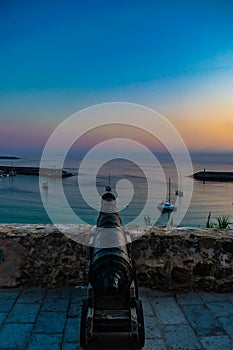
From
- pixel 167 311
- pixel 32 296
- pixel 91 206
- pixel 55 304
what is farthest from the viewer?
pixel 91 206

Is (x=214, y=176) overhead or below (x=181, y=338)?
overhead

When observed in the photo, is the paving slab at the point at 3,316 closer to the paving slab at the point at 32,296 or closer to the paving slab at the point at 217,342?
the paving slab at the point at 32,296

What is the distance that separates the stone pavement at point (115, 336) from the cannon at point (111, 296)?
180 millimetres

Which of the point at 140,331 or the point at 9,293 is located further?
the point at 9,293

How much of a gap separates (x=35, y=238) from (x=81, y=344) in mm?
1443

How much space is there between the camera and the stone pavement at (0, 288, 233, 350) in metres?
2.40

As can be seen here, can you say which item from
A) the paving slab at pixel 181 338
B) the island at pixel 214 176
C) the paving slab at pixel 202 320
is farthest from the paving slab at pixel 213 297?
the island at pixel 214 176

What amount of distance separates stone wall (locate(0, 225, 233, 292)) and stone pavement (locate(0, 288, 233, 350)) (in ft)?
0.41

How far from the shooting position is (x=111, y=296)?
243 cm

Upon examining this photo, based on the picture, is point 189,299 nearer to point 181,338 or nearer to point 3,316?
point 181,338

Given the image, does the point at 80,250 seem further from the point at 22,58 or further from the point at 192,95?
the point at 22,58

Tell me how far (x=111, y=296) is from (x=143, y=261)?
1.12 metres

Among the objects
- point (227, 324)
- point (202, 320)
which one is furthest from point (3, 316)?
point (227, 324)

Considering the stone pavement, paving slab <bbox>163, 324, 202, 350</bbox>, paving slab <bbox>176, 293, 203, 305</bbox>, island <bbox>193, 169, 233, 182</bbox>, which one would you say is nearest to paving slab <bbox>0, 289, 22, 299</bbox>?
the stone pavement
